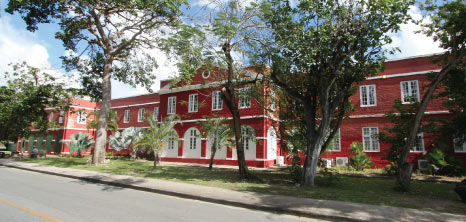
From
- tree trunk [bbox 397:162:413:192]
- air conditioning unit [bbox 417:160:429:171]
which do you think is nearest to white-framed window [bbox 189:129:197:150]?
tree trunk [bbox 397:162:413:192]

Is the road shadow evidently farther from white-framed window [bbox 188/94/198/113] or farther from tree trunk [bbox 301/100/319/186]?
white-framed window [bbox 188/94/198/113]

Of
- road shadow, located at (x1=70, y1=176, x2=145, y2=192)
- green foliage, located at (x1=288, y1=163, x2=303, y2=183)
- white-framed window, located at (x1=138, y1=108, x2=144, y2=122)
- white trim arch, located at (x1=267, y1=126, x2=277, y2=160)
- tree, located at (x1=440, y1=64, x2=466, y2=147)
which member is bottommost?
road shadow, located at (x1=70, y1=176, x2=145, y2=192)

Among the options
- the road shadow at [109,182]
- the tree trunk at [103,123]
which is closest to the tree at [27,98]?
the tree trunk at [103,123]

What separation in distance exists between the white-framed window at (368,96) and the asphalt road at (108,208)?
16.3 meters

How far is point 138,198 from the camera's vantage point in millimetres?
7918

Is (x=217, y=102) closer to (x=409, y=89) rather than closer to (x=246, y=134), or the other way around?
(x=246, y=134)

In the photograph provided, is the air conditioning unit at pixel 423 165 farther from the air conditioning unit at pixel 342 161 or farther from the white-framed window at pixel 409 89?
the air conditioning unit at pixel 342 161

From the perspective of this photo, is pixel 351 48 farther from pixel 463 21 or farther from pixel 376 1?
pixel 463 21

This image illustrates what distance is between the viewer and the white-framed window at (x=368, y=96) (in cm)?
1944

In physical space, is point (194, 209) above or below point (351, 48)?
below

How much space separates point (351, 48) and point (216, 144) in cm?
1066

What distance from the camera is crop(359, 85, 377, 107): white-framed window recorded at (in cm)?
1944

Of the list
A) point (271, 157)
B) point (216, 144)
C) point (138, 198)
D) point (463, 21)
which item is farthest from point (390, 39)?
point (271, 157)

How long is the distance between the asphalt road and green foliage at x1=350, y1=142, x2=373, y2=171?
536 inches
